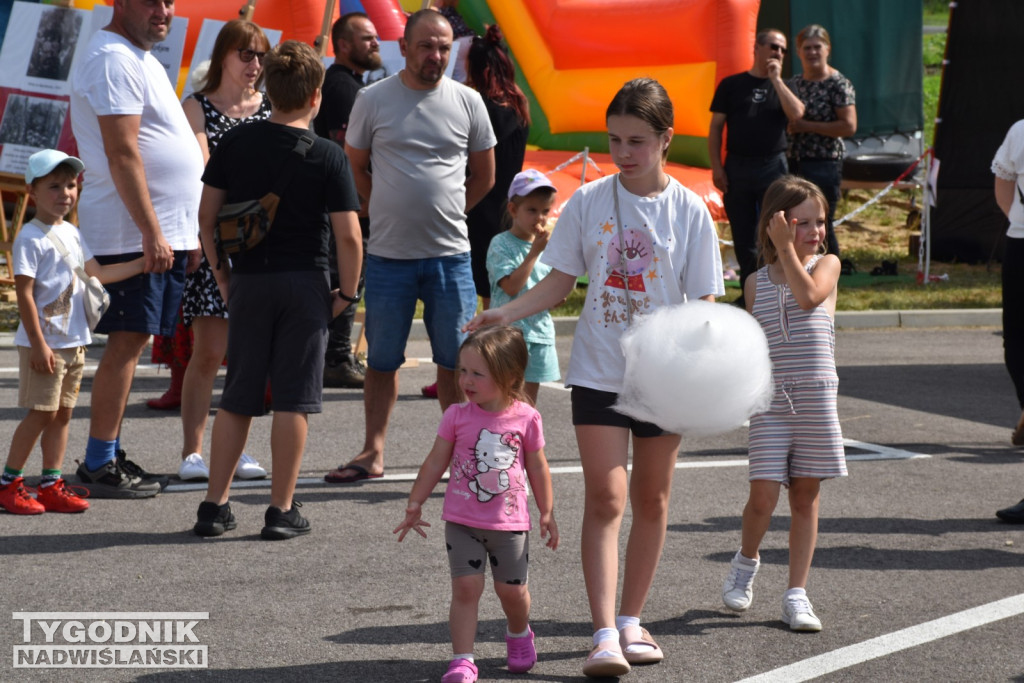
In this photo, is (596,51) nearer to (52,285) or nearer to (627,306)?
(52,285)

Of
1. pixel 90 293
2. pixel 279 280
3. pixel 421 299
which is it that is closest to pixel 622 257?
pixel 279 280

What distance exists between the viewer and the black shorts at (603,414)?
4.18 meters

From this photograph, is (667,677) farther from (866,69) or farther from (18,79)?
(866,69)

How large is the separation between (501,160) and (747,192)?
354 centimetres

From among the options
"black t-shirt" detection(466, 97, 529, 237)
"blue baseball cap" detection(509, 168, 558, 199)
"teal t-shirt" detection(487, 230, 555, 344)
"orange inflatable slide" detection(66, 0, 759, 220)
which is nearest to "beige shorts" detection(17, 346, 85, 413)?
"teal t-shirt" detection(487, 230, 555, 344)

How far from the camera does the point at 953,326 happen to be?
499 inches

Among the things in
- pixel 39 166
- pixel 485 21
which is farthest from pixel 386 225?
pixel 485 21

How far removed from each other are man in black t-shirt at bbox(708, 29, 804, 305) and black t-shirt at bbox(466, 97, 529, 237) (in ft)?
10.9

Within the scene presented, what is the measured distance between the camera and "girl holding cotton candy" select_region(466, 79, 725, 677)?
164 inches

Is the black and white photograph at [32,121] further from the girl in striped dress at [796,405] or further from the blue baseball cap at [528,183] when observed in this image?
the girl in striped dress at [796,405]

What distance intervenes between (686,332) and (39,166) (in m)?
3.17

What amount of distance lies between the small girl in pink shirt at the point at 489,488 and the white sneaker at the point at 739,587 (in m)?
0.88

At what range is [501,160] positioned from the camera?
7.70m

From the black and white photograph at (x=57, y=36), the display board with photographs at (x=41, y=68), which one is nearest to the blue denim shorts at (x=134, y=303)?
the display board with photographs at (x=41, y=68)
